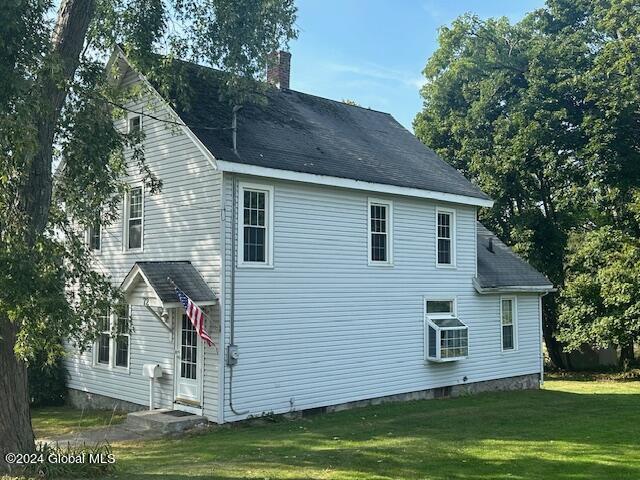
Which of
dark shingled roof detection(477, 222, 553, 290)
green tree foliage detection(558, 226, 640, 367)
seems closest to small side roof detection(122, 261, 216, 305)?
dark shingled roof detection(477, 222, 553, 290)

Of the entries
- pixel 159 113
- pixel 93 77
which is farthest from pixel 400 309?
pixel 93 77

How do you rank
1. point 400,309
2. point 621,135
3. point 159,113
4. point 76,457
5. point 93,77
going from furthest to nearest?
point 621,135, point 400,309, point 159,113, point 93,77, point 76,457

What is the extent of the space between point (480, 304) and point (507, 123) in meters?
12.9

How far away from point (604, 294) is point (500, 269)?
7.58m

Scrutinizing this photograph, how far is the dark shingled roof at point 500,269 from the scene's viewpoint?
61.4 feet

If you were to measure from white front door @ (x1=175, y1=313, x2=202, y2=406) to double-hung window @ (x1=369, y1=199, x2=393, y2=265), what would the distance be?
15.8ft

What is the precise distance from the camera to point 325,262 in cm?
1434

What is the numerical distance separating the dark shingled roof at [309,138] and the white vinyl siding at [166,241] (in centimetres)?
73

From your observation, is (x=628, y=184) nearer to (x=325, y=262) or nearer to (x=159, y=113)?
(x=325, y=262)

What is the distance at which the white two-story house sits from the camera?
41.6 ft

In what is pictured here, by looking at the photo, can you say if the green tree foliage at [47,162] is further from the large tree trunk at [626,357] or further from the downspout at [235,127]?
the large tree trunk at [626,357]

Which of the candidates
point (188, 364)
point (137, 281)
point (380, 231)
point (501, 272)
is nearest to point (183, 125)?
point (137, 281)

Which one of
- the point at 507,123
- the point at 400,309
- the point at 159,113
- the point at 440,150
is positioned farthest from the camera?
the point at 440,150

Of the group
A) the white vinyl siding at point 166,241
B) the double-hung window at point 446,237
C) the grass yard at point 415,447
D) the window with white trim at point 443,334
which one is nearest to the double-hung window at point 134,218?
the white vinyl siding at point 166,241
